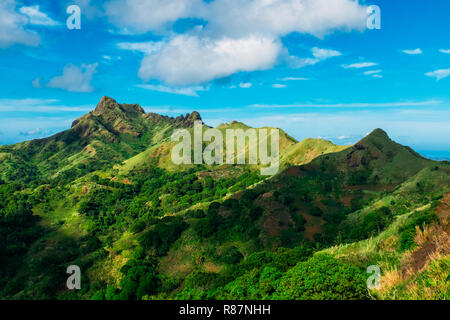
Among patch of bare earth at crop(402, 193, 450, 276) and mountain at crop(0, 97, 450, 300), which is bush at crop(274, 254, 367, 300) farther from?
patch of bare earth at crop(402, 193, 450, 276)

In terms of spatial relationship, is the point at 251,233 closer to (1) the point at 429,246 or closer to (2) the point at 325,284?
(1) the point at 429,246

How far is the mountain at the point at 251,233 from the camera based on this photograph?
2088cm

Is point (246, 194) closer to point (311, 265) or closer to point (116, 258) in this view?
point (116, 258)

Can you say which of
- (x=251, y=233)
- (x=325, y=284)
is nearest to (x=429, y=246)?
(x=325, y=284)

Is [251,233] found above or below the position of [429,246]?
below

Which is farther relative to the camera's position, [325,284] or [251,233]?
[251,233]

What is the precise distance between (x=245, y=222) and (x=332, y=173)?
186 feet

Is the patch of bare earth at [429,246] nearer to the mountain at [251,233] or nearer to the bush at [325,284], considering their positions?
the mountain at [251,233]

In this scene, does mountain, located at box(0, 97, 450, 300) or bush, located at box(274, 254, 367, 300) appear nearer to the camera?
bush, located at box(274, 254, 367, 300)

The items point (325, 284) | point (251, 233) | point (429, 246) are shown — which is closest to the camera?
point (325, 284)

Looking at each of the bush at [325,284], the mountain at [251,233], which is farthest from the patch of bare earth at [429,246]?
the bush at [325,284]

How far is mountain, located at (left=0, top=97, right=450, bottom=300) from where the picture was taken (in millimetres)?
20875

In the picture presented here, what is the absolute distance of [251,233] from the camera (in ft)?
193

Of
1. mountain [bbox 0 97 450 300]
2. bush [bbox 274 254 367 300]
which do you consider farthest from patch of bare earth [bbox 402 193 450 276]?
bush [bbox 274 254 367 300]
